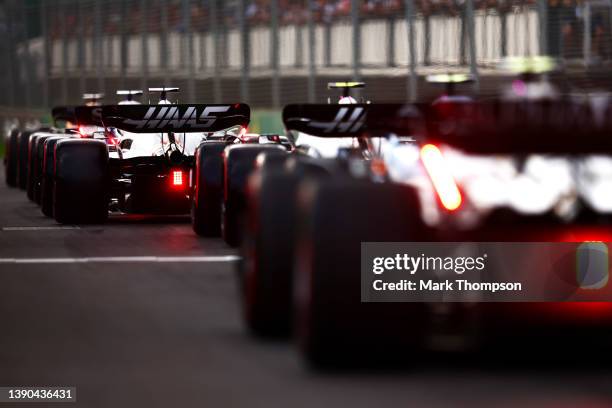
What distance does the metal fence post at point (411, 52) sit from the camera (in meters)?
28.9

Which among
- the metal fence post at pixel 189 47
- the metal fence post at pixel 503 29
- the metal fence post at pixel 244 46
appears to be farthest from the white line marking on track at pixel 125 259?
the metal fence post at pixel 189 47

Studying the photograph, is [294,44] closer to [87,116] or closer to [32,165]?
[32,165]

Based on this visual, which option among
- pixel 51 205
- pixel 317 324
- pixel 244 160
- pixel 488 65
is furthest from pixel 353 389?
pixel 488 65

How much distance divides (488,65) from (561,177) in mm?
17182

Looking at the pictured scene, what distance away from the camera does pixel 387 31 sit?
30.4 meters

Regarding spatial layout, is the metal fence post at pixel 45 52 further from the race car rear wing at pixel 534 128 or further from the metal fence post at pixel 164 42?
the race car rear wing at pixel 534 128

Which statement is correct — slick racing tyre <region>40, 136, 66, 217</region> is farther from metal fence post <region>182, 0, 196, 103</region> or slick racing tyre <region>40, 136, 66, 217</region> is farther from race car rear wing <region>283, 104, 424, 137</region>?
metal fence post <region>182, 0, 196, 103</region>

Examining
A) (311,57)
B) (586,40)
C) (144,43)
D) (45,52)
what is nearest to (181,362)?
(586,40)

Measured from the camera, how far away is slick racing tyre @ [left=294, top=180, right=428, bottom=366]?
27.5 feet

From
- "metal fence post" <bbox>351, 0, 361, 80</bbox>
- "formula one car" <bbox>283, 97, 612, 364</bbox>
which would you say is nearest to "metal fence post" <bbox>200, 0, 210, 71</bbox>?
"metal fence post" <bbox>351, 0, 361, 80</bbox>

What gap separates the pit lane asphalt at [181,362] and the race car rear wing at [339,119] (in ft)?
3.95

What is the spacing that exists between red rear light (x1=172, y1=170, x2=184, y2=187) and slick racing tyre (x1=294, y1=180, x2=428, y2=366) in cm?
1223

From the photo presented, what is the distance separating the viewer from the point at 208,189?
60.3 feet

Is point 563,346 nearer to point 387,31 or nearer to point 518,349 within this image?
point 518,349
